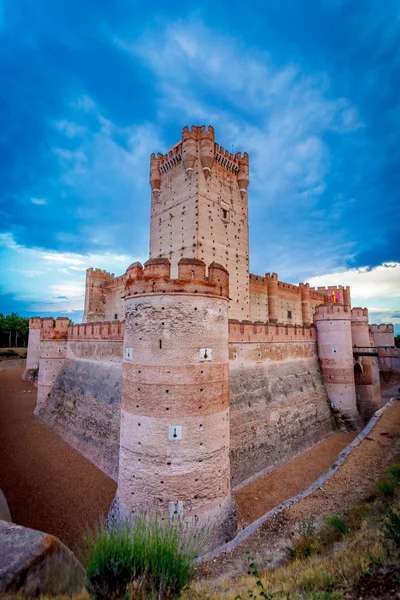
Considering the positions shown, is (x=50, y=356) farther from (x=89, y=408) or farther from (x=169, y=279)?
(x=169, y=279)

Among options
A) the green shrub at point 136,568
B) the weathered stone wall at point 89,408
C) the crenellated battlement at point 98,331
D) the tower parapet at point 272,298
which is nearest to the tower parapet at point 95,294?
the crenellated battlement at point 98,331

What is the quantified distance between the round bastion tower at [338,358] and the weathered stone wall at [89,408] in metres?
14.5

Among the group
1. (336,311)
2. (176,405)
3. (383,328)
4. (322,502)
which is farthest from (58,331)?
(383,328)

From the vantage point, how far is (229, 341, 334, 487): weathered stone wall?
42.4ft

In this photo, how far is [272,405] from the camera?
1537cm

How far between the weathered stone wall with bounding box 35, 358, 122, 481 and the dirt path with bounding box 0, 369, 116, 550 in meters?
0.52

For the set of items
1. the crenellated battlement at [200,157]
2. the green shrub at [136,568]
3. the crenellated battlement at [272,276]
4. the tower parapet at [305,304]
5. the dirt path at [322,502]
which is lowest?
the dirt path at [322,502]

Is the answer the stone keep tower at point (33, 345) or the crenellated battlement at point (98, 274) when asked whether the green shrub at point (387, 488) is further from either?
the crenellated battlement at point (98, 274)

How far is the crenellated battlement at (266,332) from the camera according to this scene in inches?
584

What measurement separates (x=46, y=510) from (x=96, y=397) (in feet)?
18.5

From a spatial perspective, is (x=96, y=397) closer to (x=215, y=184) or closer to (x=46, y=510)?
(x=46, y=510)

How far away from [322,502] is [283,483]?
13.5 ft

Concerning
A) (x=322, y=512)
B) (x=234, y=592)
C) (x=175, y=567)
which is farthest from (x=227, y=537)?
(x=175, y=567)

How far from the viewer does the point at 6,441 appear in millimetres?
15820
